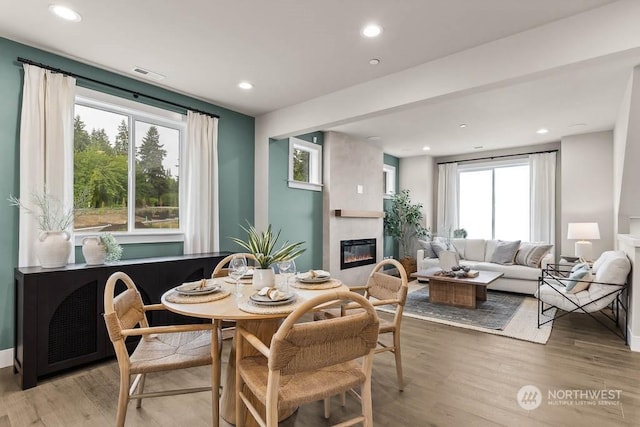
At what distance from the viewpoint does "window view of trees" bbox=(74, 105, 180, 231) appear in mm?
3213

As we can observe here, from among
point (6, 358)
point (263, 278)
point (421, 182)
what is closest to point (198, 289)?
point (263, 278)

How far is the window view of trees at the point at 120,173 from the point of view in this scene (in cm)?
321

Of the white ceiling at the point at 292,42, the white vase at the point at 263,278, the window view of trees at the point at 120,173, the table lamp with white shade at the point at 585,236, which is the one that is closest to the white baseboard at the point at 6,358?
the window view of trees at the point at 120,173

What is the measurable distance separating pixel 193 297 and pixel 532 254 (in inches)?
223

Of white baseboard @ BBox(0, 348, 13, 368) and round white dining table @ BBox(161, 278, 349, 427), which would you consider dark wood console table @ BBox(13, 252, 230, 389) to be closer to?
white baseboard @ BBox(0, 348, 13, 368)

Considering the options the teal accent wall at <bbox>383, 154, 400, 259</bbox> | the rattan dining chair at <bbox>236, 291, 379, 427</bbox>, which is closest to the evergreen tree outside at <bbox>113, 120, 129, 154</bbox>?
the rattan dining chair at <bbox>236, 291, 379, 427</bbox>

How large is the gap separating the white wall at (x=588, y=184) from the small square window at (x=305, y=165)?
4.26 meters

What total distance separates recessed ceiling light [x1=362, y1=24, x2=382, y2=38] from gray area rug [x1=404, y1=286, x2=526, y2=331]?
3301 millimetres

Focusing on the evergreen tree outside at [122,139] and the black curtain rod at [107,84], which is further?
the evergreen tree outside at [122,139]

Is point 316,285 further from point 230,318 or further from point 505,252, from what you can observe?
point 505,252

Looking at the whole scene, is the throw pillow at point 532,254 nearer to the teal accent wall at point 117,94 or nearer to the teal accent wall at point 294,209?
the teal accent wall at point 294,209

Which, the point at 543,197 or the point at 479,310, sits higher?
the point at 543,197

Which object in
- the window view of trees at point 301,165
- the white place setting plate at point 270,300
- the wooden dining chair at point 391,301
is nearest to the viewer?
the white place setting plate at point 270,300

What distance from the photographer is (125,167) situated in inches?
138
